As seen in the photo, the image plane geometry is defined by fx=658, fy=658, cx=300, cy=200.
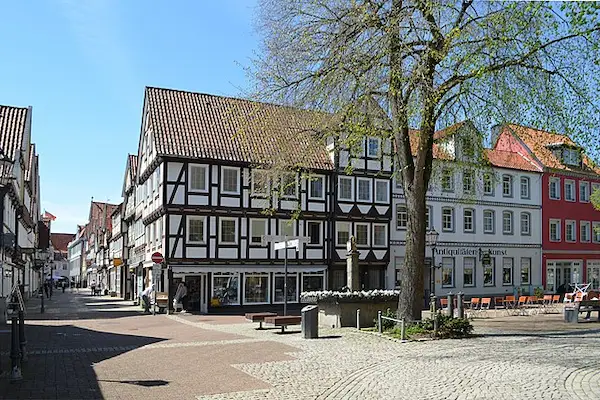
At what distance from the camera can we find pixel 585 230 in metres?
48.6

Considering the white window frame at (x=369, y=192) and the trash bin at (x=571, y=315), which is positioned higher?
the white window frame at (x=369, y=192)

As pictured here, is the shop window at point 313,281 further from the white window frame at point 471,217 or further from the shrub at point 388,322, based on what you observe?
the shrub at point 388,322

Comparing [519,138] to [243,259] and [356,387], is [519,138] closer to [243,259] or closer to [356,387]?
[356,387]

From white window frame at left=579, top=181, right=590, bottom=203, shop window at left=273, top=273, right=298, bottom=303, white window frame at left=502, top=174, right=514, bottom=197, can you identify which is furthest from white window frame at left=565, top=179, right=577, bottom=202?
shop window at left=273, top=273, right=298, bottom=303

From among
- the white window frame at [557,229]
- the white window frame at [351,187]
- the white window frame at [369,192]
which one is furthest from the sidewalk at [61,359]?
the white window frame at [557,229]

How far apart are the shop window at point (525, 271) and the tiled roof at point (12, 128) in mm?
32928

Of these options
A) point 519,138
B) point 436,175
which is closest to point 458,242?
point 436,175

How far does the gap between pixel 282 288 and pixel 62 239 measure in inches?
5211

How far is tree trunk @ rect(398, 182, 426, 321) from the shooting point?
717 inches

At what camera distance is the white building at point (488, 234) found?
40.9 metres

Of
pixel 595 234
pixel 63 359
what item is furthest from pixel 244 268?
pixel 595 234

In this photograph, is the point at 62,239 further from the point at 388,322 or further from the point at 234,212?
the point at 388,322

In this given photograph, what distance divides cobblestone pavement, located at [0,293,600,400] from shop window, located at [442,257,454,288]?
2167 cm

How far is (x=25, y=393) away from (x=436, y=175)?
50.6 ft
